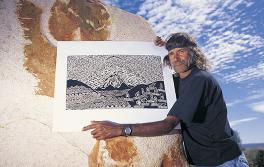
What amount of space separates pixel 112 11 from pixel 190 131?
0.88 m

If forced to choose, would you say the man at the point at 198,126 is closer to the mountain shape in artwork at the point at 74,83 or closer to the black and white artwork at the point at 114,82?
the black and white artwork at the point at 114,82

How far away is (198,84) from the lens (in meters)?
1.66

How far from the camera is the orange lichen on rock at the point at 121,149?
1.62m

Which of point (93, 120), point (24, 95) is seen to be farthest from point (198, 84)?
point (24, 95)

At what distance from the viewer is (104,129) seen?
5.26 ft

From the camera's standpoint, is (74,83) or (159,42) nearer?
(74,83)

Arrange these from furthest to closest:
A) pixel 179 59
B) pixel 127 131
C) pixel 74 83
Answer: pixel 179 59
pixel 74 83
pixel 127 131

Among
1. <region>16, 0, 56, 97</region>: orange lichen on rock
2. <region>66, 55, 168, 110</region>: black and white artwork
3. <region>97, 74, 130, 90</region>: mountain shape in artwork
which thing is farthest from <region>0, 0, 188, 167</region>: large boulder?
<region>97, 74, 130, 90</region>: mountain shape in artwork

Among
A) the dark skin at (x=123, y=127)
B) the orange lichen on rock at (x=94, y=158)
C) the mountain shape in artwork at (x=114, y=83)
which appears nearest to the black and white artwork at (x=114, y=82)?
the mountain shape in artwork at (x=114, y=83)

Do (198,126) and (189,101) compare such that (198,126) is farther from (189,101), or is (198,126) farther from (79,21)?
(79,21)

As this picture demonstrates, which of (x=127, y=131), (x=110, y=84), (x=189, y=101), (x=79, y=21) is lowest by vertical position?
(x=127, y=131)

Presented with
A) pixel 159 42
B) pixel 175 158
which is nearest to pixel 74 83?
pixel 159 42

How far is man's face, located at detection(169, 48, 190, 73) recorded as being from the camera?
5.92 ft

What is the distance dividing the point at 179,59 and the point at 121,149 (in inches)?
23.7
